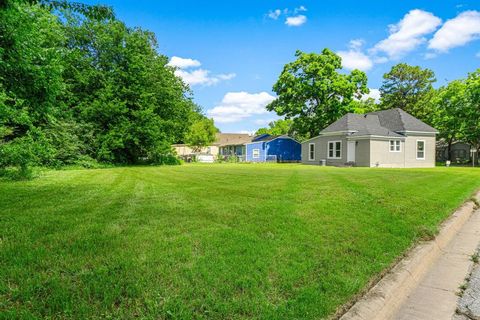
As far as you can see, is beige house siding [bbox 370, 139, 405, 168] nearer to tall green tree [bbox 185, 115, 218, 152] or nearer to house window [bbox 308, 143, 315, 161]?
house window [bbox 308, 143, 315, 161]

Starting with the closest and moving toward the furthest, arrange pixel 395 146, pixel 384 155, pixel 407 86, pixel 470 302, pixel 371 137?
pixel 470 302
pixel 371 137
pixel 384 155
pixel 395 146
pixel 407 86

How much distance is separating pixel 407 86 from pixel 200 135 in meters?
32.1

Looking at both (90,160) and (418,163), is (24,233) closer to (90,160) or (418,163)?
(90,160)

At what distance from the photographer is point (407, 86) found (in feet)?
144

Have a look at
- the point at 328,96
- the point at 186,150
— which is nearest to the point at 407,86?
the point at 328,96

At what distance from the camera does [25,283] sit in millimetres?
2432

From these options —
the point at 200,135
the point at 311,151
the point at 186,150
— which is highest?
the point at 200,135

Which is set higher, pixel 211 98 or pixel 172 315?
pixel 211 98

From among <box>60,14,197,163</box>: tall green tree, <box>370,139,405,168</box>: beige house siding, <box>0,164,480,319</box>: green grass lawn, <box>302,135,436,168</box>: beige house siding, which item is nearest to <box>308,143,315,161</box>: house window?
<box>302,135,436,168</box>: beige house siding

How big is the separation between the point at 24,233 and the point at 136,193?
344cm

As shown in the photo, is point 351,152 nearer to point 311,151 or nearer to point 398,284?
point 311,151

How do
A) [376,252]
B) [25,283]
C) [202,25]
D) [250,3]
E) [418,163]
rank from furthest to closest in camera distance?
[418,163], [202,25], [250,3], [376,252], [25,283]

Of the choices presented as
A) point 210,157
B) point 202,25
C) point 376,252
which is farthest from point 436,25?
point 210,157

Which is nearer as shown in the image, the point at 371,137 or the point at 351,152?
the point at 371,137
